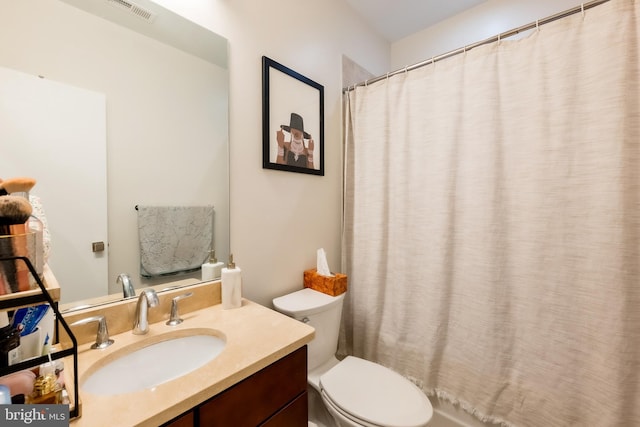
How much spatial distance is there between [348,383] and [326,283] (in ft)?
1.52

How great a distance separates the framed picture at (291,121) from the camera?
1.31 metres

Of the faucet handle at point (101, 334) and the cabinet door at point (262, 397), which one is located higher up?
the faucet handle at point (101, 334)

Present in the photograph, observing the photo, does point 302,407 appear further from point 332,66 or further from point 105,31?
point 332,66

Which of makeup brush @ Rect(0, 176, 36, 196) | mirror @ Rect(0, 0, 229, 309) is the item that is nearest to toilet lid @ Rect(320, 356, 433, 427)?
mirror @ Rect(0, 0, 229, 309)

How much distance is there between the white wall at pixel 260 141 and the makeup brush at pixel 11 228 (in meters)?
0.74

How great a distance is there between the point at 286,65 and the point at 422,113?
30.1 inches

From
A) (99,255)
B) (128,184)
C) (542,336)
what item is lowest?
(542,336)

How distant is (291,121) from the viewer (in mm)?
1433

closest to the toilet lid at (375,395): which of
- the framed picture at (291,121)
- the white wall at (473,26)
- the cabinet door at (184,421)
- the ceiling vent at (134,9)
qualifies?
the cabinet door at (184,421)

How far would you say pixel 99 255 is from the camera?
0.90 metres

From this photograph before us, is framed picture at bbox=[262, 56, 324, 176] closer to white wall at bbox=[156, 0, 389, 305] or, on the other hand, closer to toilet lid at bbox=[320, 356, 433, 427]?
white wall at bbox=[156, 0, 389, 305]

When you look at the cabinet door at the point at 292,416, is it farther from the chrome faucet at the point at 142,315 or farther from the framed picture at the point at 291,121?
the framed picture at the point at 291,121

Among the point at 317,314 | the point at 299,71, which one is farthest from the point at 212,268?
the point at 299,71

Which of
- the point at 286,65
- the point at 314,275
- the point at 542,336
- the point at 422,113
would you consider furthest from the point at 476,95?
the point at 314,275
